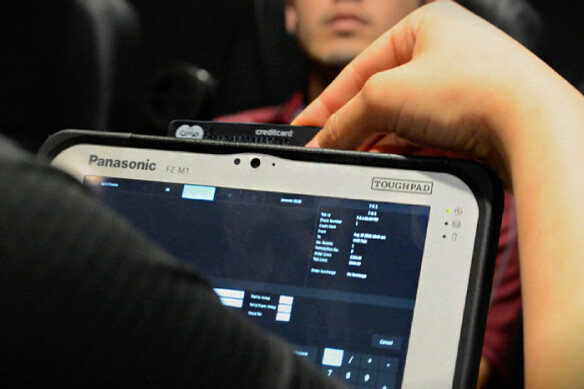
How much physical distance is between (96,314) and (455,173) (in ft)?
1.14

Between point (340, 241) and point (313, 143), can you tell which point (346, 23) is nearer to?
point (313, 143)

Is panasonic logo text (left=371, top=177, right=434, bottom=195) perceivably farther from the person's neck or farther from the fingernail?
the person's neck

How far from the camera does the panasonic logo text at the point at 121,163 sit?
2.15 ft

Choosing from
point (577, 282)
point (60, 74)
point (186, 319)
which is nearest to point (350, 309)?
point (577, 282)

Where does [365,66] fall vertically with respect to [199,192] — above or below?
above

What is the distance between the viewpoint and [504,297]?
125 cm

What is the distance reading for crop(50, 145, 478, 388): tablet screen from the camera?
1.85 feet

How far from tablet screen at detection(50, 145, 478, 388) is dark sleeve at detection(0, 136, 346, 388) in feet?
0.79

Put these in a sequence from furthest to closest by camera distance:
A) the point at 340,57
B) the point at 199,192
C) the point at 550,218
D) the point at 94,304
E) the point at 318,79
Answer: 1. the point at 318,79
2. the point at 340,57
3. the point at 199,192
4. the point at 550,218
5. the point at 94,304

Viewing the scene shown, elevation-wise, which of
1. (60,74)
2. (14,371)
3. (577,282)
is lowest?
(14,371)

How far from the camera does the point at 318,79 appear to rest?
1538 mm

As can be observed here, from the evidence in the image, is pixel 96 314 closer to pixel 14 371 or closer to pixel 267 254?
pixel 14 371

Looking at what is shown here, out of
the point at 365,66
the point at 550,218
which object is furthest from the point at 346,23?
the point at 550,218

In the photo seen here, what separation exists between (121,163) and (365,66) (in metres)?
0.22
